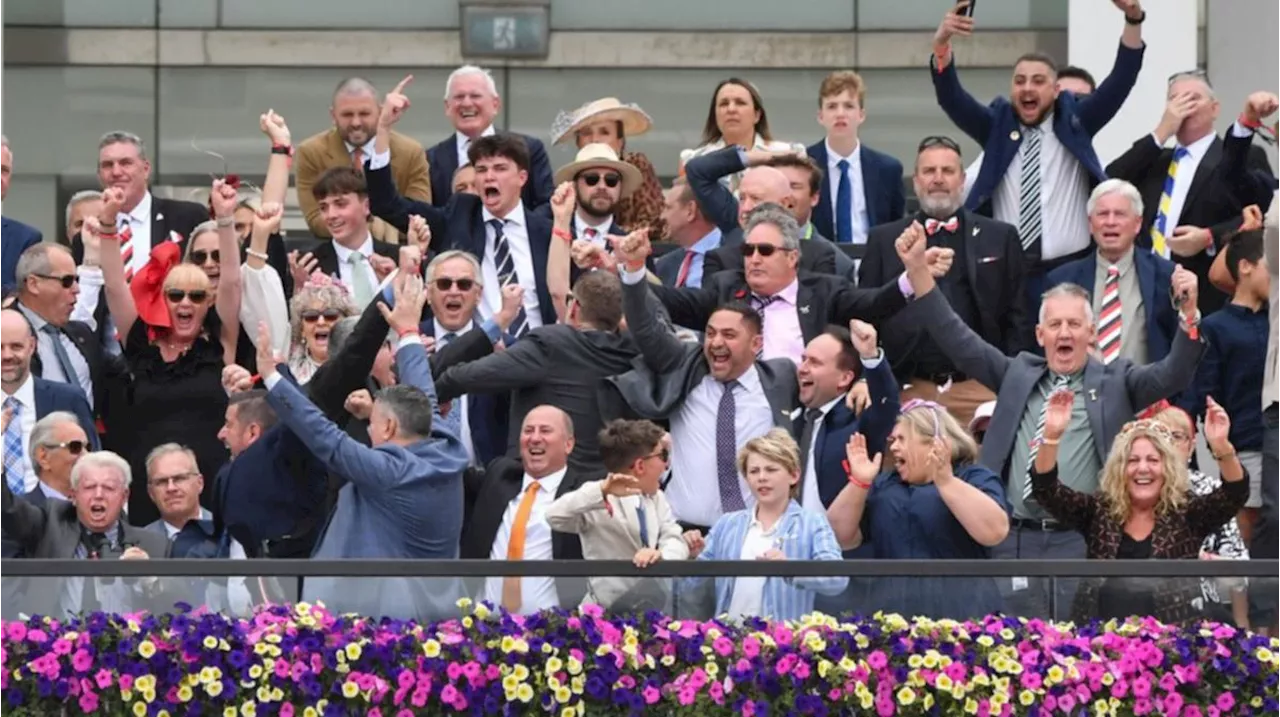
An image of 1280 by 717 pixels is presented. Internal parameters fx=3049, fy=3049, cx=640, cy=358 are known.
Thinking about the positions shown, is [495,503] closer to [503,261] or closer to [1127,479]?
[503,261]

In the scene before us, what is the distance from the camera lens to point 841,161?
15891 millimetres

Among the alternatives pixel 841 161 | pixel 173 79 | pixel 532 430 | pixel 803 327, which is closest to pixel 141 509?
pixel 532 430

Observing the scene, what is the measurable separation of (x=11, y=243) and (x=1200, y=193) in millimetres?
6087

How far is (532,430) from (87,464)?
1.87m

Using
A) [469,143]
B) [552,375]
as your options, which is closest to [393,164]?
[469,143]

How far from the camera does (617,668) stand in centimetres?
1216

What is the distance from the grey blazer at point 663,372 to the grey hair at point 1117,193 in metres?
2.06

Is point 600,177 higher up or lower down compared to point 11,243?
higher up

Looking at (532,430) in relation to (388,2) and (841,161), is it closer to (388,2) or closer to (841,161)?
(841,161)

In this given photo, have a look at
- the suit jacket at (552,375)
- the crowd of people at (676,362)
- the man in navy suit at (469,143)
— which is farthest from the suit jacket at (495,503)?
the man in navy suit at (469,143)

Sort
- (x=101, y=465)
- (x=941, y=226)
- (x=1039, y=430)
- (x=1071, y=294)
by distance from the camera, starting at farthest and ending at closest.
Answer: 1. (x=941, y=226)
2. (x=1071, y=294)
3. (x=1039, y=430)
4. (x=101, y=465)

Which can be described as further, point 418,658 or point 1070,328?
point 1070,328

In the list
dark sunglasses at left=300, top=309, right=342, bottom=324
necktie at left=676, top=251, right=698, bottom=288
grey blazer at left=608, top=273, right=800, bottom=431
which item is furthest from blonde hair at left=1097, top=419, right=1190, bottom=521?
dark sunglasses at left=300, top=309, right=342, bottom=324

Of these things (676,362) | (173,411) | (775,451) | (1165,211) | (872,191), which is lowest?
(775,451)
